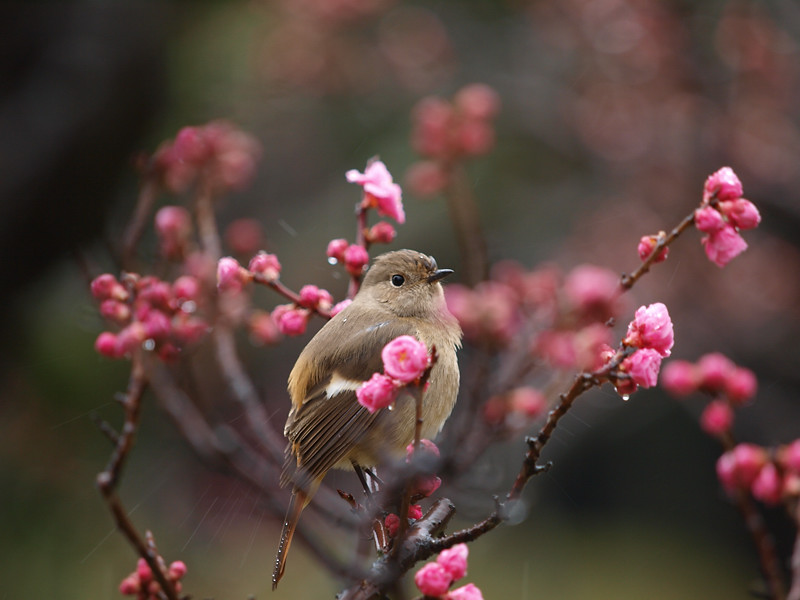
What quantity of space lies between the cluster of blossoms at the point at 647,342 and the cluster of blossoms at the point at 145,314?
2.80ft

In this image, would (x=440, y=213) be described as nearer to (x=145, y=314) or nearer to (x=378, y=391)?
(x=145, y=314)

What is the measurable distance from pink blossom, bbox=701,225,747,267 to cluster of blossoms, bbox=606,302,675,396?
0.21m

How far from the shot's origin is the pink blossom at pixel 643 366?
3.90ft

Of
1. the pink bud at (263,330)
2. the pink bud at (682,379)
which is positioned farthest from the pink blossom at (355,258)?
the pink bud at (682,379)

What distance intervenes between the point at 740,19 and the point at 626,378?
3958 mm

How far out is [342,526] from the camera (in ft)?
3.92

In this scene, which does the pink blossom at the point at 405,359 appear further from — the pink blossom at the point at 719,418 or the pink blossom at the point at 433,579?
the pink blossom at the point at 719,418

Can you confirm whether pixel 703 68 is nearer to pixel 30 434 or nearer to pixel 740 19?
pixel 740 19

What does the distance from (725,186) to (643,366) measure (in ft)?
Result: 1.32

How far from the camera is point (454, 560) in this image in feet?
3.89

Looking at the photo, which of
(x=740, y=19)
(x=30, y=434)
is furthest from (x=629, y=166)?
(x=30, y=434)

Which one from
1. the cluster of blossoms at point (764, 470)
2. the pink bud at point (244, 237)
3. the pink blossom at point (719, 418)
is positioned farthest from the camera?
the pink bud at point (244, 237)

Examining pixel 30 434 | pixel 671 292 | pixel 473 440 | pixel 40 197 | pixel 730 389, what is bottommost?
pixel 671 292

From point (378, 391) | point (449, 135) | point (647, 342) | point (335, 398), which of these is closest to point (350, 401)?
point (335, 398)
